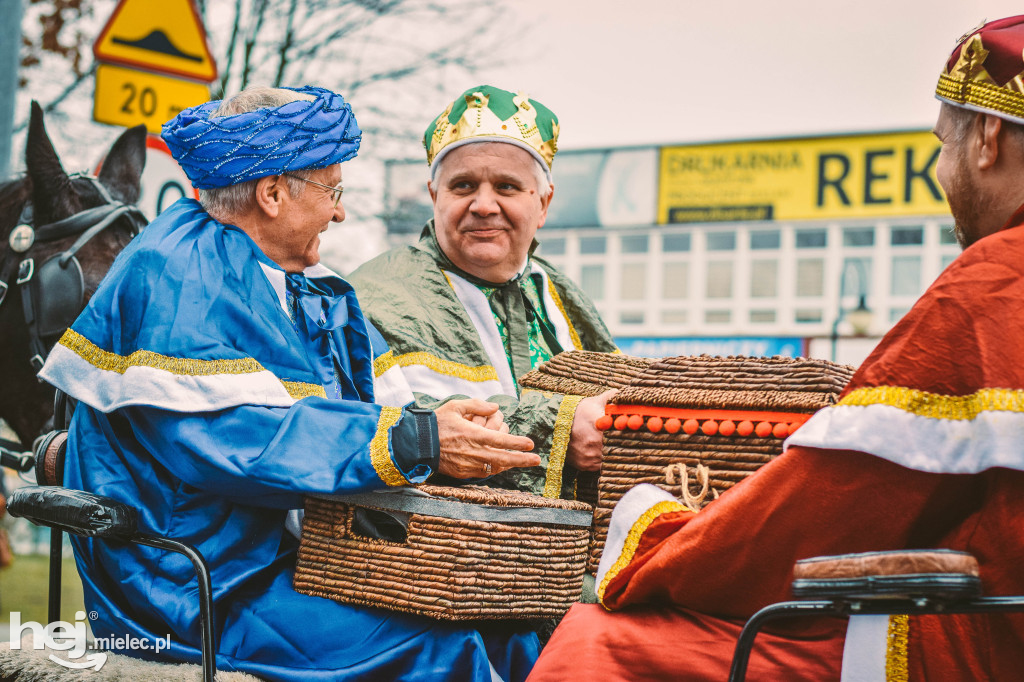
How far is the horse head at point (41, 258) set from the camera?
13.0ft

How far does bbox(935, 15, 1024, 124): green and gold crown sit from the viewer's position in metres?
1.85

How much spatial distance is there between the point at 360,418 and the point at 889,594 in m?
1.19

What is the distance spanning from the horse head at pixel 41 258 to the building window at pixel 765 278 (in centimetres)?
2492

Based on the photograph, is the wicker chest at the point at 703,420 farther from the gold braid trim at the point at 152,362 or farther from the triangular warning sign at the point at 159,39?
the triangular warning sign at the point at 159,39

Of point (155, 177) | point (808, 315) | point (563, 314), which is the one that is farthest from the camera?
point (808, 315)

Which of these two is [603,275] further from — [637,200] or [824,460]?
[824,460]

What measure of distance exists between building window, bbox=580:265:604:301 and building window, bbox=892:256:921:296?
7.70 meters

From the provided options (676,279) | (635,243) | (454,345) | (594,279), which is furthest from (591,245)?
(454,345)

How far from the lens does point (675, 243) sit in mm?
28781

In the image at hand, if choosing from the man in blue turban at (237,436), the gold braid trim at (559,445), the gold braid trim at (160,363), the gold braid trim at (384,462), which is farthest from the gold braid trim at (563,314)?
the gold braid trim at (384,462)

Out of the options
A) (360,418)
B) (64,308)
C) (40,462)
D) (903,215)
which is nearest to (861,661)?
(360,418)

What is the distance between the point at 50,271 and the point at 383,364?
172 centimetres

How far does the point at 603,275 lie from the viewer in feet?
97.0

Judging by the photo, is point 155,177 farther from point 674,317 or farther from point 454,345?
point 674,317
